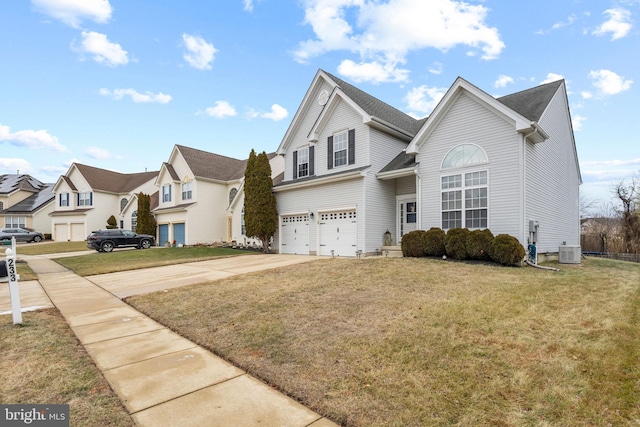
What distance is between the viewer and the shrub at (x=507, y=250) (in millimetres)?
10047

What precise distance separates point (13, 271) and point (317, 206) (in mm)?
12697

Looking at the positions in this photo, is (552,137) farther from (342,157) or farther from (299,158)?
→ (299,158)

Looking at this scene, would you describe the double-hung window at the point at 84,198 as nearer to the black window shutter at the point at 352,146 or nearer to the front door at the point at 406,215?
the black window shutter at the point at 352,146

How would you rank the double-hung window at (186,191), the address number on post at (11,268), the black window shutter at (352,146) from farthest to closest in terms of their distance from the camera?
the double-hung window at (186,191) → the black window shutter at (352,146) → the address number on post at (11,268)

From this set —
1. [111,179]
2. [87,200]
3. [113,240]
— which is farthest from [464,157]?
[111,179]

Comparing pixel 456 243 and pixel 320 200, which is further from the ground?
pixel 320 200

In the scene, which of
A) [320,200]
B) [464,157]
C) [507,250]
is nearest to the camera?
[507,250]

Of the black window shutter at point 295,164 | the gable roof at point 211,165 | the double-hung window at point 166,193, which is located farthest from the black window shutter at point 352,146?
the double-hung window at point 166,193

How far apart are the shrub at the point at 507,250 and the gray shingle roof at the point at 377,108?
833 centimetres

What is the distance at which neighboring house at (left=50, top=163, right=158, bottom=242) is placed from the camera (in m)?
33.8

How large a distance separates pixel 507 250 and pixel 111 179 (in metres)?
40.9

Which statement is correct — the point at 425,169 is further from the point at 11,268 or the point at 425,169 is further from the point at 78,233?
the point at 78,233

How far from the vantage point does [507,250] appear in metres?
10.1

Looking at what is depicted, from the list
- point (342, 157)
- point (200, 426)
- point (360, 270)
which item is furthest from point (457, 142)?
point (200, 426)
